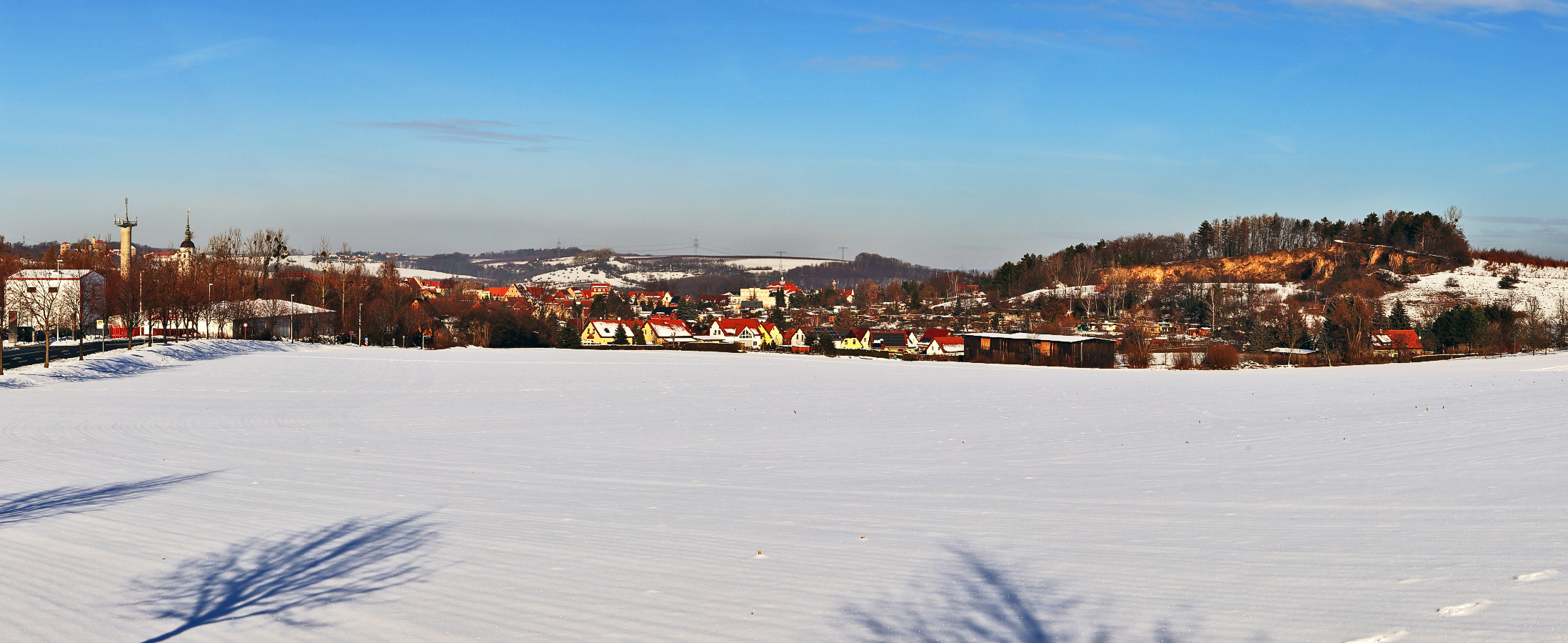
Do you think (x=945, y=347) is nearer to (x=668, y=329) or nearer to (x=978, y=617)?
(x=668, y=329)

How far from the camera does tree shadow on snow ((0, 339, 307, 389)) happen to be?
27.6 m

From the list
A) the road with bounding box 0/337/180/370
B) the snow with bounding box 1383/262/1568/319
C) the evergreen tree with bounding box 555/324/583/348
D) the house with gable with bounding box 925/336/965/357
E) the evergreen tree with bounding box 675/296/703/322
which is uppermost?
the snow with bounding box 1383/262/1568/319

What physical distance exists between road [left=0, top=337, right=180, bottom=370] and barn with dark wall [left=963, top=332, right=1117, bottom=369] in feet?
136

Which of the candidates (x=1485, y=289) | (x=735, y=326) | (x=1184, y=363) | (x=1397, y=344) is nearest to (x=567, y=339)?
(x=735, y=326)

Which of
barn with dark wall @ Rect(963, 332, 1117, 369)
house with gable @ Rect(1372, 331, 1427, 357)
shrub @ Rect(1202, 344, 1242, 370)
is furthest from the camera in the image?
house with gable @ Rect(1372, 331, 1427, 357)

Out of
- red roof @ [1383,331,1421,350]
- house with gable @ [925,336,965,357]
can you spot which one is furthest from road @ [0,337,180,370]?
red roof @ [1383,331,1421,350]

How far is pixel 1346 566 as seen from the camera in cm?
693

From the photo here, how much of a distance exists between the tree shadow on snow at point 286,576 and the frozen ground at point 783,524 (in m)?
0.04

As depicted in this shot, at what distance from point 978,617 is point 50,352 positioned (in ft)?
140

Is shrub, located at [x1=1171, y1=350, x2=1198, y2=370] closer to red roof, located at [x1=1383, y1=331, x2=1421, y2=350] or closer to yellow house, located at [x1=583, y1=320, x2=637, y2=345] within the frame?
red roof, located at [x1=1383, y1=331, x2=1421, y2=350]

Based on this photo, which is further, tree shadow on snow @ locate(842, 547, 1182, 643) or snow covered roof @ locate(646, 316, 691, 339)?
snow covered roof @ locate(646, 316, 691, 339)

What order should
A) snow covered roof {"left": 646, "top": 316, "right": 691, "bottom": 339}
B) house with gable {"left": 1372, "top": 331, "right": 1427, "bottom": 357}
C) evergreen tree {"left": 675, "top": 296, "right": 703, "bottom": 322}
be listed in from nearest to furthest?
house with gable {"left": 1372, "top": 331, "right": 1427, "bottom": 357}, snow covered roof {"left": 646, "top": 316, "right": 691, "bottom": 339}, evergreen tree {"left": 675, "top": 296, "right": 703, "bottom": 322}

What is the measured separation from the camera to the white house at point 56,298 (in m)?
40.3

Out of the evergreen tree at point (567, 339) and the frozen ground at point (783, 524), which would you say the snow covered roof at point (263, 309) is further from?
the frozen ground at point (783, 524)
